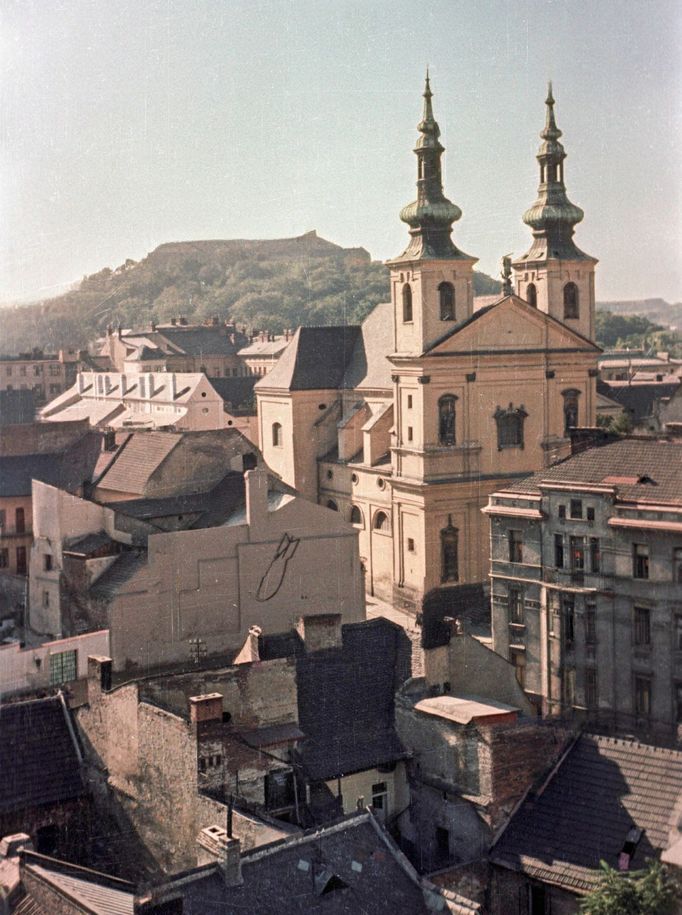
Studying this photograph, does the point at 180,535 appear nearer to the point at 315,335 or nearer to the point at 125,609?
the point at 125,609

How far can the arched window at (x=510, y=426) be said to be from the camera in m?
46.9

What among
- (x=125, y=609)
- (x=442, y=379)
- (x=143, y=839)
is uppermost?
(x=442, y=379)

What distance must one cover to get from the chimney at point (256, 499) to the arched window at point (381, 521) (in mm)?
14150

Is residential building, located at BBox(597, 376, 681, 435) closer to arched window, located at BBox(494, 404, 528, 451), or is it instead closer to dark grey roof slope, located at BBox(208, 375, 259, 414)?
arched window, located at BBox(494, 404, 528, 451)

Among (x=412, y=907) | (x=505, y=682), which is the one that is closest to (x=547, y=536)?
(x=505, y=682)

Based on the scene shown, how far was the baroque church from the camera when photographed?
1804 inches

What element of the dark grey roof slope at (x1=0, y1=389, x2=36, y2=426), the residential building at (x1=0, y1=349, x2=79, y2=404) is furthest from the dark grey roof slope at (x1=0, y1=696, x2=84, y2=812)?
the residential building at (x1=0, y1=349, x2=79, y2=404)

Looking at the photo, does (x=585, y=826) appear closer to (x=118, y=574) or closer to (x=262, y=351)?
(x=118, y=574)

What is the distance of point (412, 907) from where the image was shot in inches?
750

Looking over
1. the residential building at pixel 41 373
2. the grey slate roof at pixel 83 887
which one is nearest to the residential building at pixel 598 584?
the grey slate roof at pixel 83 887

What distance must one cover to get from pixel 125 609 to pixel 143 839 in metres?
10.6

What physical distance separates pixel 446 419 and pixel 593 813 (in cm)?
2624

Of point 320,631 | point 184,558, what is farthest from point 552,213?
point 320,631

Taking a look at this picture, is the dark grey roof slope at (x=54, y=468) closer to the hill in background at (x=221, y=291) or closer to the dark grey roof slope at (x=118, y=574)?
the hill in background at (x=221, y=291)
